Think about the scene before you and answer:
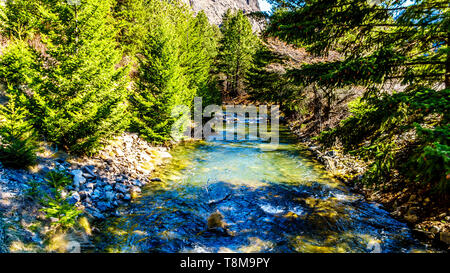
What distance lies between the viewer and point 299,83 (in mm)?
5121

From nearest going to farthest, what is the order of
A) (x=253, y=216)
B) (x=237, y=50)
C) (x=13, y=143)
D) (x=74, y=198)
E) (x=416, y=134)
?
1. (x=416, y=134)
2. (x=13, y=143)
3. (x=74, y=198)
4. (x=253, y=216)
5. (x=237, y=50)

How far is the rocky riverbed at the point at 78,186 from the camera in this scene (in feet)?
13.1

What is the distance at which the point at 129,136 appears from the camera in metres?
11.5

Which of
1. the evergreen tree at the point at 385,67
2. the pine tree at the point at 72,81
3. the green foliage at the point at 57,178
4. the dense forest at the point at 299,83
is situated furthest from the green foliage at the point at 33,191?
the evergreen tree at the point at 385,67

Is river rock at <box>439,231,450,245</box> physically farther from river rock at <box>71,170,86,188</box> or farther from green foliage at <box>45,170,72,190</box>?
river rock at <box>71,170,86,188</box>

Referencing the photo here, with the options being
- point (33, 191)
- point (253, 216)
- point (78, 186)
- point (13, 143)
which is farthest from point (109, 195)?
point (253, 216)

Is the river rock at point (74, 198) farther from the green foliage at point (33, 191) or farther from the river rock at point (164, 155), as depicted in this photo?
the river rock at point (164, 155)

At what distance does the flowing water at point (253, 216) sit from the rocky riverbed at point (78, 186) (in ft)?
2.27

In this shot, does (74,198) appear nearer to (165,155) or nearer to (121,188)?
(121,188)

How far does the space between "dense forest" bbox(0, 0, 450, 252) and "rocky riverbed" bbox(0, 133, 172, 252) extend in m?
0.37

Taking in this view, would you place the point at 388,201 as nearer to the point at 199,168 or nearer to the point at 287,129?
the point at 199,168

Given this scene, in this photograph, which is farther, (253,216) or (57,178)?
(253,216)

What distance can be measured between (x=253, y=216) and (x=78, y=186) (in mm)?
5438

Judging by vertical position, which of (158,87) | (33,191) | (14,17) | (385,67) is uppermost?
(14,17)
